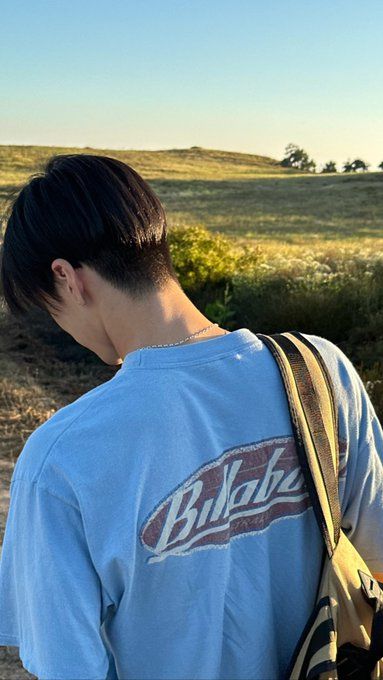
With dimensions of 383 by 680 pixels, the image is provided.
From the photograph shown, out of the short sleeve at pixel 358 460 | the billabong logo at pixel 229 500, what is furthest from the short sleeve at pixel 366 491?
the billabong logo at pixel 229 500

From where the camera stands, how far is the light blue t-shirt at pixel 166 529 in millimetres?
1124

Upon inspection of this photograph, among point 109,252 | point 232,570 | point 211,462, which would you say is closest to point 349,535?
point 232,570

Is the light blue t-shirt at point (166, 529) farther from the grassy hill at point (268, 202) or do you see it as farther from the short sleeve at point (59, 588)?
the grassy hill at point (268, 202)

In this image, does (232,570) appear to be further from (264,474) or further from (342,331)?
(342,331)

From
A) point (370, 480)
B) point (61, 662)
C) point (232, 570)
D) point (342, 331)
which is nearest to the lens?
point (61, 662)

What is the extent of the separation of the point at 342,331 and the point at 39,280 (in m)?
7.80

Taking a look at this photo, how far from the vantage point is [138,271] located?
130cm

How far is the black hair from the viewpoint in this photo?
1.28m

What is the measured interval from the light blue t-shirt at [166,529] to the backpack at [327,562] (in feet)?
0.10

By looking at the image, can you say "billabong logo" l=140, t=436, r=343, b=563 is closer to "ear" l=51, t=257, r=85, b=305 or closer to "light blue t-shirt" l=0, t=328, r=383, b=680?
"light blue t-shirt" l=0, t=328, r=383, b=680

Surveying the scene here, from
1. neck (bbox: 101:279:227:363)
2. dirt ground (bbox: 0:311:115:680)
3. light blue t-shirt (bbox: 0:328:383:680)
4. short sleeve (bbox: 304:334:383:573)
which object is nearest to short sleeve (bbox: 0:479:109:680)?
light blue t-shirt (bbox: 0:328:383:680)

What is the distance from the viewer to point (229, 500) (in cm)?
125

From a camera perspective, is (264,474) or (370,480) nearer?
(264,474)

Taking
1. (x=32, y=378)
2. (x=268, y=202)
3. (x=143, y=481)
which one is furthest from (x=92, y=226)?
(x=268, y=202)
